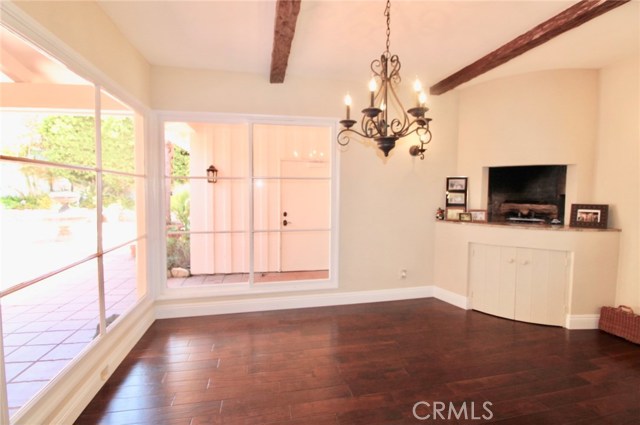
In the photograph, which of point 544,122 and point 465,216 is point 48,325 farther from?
point 544,122

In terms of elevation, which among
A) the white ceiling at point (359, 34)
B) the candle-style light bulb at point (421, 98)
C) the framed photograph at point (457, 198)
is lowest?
the framed photograph at point (457, 198)

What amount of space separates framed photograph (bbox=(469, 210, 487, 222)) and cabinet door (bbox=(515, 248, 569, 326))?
0.57m

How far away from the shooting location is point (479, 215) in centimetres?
368

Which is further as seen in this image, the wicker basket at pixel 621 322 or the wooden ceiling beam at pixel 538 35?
the wicker basket at pixel 621 322

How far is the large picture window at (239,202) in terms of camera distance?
15.7ft

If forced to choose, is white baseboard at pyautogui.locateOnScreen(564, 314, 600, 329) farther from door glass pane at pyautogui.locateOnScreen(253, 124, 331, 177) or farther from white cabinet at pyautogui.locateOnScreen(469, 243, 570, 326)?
door glass pane at pyautogui.locateOnScreen(253, 124, 331, 177)

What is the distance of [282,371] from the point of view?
7.63 feet

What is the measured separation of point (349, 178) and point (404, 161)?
801 millimetres

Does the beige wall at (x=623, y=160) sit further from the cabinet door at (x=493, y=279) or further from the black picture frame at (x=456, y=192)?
the black picture frame at (x=456, y=192)

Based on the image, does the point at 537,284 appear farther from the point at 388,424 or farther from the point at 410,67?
the point at 410,67

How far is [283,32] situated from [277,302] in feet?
9.53

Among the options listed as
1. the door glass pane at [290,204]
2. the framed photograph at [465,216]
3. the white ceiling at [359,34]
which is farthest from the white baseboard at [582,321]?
the door glass pane at [290,204]

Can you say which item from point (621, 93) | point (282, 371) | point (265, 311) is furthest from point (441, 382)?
point (621, 93)

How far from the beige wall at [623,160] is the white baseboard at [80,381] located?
4.92m
